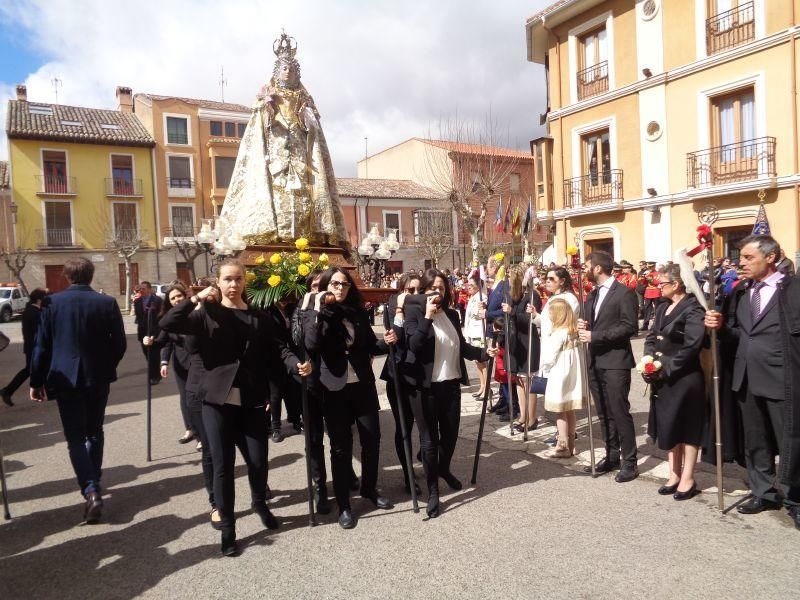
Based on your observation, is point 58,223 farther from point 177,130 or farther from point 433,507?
point 433,507

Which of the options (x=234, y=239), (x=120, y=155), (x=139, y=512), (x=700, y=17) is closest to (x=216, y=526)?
(x=139, y=512)

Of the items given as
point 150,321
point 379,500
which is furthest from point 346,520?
point 150,321

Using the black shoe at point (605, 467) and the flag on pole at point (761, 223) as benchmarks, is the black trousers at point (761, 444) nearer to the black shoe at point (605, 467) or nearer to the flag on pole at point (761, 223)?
the black shoe at point (605, 467)

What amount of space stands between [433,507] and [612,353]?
203cm

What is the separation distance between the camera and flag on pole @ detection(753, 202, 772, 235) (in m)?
13.0

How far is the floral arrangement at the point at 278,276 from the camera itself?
5531mm

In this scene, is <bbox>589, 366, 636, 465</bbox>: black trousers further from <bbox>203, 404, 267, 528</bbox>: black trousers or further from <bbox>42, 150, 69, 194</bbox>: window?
<bbox>42, 150, 69, 194</bbox>: window

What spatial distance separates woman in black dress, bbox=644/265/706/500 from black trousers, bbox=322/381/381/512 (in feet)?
7.09

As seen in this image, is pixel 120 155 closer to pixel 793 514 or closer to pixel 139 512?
pixel 139 512

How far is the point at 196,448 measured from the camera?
20.7 feet

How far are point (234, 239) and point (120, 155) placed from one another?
1419 inches

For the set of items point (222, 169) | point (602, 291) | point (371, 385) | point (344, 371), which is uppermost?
point (222, 169)

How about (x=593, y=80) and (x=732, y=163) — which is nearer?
(x=732, y=163)

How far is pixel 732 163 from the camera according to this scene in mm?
16625
